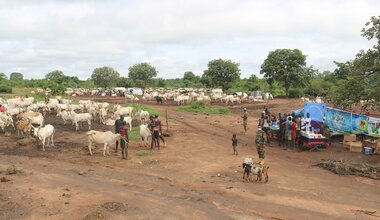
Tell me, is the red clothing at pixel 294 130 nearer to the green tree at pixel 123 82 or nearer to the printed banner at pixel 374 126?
the printed banner at pixel 374 126

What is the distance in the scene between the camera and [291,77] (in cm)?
5516

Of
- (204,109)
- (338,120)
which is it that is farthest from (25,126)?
(204,109)

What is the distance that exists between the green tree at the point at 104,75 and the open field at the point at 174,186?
54.3 meters

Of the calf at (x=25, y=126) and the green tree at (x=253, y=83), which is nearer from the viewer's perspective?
the calf at (x=25, y=126)

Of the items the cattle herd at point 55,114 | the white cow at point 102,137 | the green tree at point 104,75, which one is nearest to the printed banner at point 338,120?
the cattle herd at point 55,114

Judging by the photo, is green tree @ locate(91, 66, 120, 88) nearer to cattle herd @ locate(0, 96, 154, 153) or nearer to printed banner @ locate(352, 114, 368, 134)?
cattle herd @ locate(0, 96, 154, 153)

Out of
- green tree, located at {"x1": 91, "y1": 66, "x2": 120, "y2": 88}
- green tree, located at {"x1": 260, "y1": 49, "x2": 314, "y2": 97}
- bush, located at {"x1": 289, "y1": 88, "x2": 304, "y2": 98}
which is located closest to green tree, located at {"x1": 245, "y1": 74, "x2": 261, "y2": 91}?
bush, located at {"x1": 289, "y1": 88, "x2": 304, "y2": 98}

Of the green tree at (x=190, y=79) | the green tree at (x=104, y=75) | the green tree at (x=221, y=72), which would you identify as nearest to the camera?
the green tree at (x=221, y=72)

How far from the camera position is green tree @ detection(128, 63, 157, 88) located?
68500 millimetres

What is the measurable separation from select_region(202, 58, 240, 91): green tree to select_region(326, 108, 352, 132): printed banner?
36.8 meters

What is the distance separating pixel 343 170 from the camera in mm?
15078

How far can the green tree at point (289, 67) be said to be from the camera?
54.5 meters

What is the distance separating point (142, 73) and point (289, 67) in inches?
1043

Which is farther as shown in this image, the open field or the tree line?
the tree line
